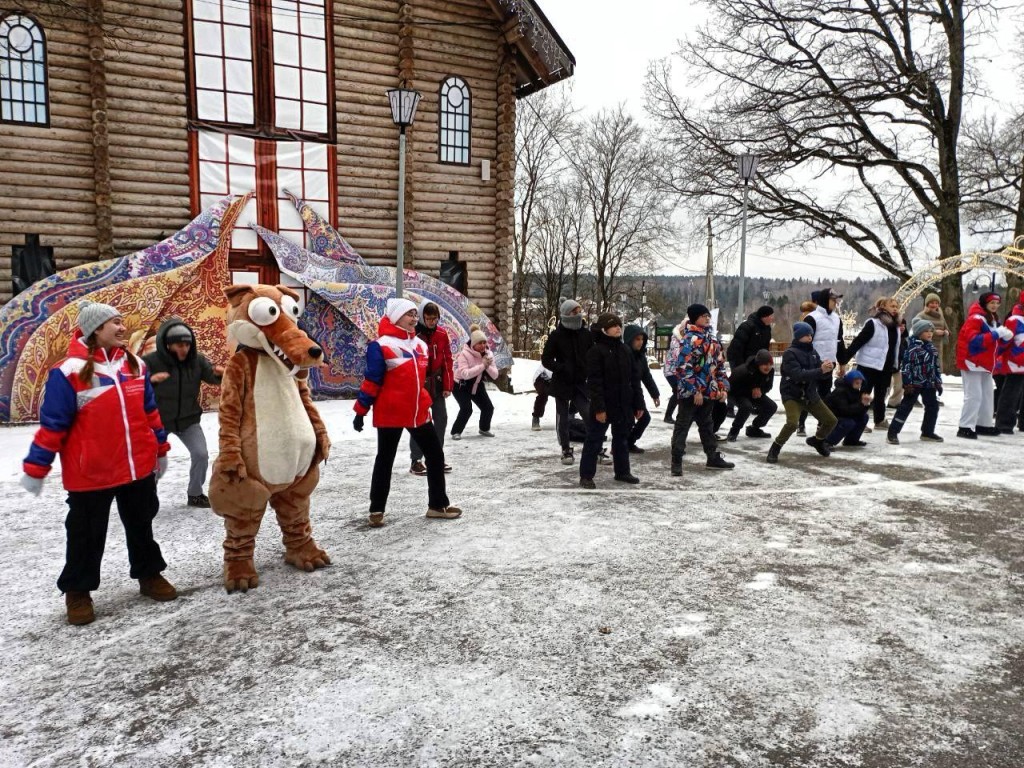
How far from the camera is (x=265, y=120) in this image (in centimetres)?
1352

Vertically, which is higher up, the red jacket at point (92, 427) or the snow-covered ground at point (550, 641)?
the red jacket at point (92, 427)

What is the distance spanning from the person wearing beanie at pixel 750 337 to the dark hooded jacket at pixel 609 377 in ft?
9.27

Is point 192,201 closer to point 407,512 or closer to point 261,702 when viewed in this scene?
point 407,512

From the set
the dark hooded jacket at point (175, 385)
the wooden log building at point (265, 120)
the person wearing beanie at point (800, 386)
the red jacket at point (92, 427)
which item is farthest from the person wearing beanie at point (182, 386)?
the wooden log building at point (265, 120)

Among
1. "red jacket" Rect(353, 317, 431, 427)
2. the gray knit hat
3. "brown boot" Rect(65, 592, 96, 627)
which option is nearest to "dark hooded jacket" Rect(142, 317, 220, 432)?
"red jacket" Rect(353, 317, 431, 427)

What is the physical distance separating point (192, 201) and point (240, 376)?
32.0ft

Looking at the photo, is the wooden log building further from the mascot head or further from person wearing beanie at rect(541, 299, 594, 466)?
the mascot head

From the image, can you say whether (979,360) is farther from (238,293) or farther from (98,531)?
(98,531)

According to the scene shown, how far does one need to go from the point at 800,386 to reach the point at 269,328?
614 centimetres

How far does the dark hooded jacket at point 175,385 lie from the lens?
6.51m

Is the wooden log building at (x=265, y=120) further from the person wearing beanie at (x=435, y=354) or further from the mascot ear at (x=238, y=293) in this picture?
the mascot ear at (x=238, y=293)

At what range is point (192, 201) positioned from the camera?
1298 centimetres

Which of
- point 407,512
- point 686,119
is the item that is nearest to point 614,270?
point 686,119

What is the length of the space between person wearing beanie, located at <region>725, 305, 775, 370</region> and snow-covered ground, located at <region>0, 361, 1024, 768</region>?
128 inches
